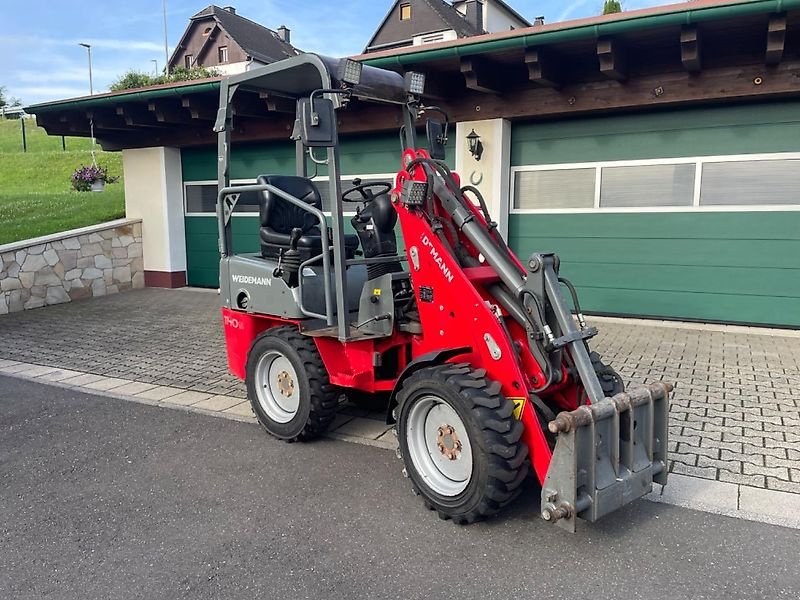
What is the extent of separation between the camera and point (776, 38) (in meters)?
6.17

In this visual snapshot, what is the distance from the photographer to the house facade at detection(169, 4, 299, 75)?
44.0 meters

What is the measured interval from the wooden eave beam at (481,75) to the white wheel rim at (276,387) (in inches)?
182

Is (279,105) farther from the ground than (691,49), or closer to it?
closer to it

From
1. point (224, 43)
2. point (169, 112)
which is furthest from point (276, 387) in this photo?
point (224, 43)

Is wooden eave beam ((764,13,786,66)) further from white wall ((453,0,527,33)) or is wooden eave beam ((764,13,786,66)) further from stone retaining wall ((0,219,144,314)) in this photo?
white wall ((453,0,527,33))

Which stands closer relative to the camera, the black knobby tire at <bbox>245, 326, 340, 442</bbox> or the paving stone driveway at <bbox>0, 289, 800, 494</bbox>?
the paving stone driveway at <bbox>0, 289, 800, 494</bbox>

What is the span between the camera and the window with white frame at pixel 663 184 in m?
7.34

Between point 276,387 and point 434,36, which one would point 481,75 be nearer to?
point 276,387

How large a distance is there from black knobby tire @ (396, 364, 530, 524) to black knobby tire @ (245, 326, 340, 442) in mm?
1103

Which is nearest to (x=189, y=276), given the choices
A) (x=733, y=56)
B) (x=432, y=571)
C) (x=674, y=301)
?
(x=674, y=301)

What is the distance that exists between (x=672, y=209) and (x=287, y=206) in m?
5.19

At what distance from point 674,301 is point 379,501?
5.80 meters

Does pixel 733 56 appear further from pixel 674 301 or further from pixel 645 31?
pixel 674 301

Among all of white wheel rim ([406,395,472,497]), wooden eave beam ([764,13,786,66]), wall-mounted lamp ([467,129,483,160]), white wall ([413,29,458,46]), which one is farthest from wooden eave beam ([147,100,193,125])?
white wall ([413,29,458,46])
